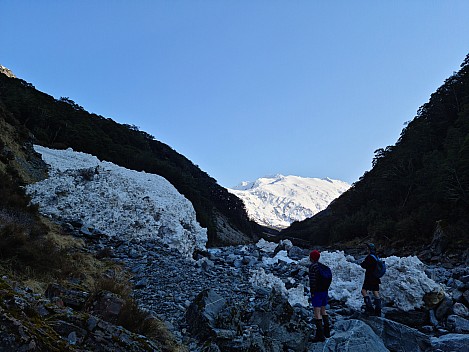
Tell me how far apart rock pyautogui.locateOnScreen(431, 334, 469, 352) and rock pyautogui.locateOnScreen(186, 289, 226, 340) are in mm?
5364

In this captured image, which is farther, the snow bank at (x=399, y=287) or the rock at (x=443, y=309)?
the snow bank at (x=399, y=287)

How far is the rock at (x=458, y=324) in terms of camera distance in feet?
29.6

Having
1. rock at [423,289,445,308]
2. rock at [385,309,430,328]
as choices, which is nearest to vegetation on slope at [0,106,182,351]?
rock at [385,309,430,328]

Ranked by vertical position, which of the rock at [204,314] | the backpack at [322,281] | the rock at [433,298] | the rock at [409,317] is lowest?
the rock at [204,314]

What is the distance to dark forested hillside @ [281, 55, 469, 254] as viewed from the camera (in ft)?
106

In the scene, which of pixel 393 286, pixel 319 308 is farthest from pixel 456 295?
pixel 319 308

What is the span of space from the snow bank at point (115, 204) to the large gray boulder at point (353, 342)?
12752 mm

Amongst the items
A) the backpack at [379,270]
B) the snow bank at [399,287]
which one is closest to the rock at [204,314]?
the backpack at [379,270]

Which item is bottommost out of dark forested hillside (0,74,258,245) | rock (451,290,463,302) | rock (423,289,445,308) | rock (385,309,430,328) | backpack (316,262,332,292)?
rock (385,309,430,328)

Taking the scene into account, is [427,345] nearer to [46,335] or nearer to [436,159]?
[46,335]

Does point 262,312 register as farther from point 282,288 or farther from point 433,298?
point 433,298

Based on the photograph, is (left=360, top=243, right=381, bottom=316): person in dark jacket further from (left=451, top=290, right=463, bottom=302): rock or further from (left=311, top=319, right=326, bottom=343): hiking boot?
(left=451, top=290, right=463, bottom=302): rock

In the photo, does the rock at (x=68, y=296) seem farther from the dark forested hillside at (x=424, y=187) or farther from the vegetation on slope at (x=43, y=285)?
the dark forested hillside at (x=424, y=187)

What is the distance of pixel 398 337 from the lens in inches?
312
